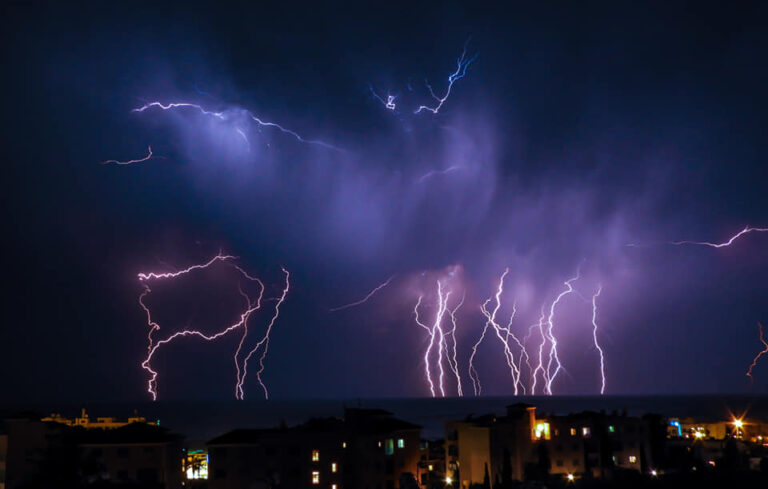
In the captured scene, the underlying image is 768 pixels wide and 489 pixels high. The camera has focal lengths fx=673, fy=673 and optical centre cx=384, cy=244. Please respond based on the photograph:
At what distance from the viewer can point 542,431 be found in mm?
37844

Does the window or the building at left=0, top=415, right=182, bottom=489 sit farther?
the window

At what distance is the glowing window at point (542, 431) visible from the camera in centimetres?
3772

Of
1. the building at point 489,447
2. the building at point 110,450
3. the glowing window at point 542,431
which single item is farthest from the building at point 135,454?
the glowing window at point 542,431

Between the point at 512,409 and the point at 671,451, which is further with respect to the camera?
the point at 671,451

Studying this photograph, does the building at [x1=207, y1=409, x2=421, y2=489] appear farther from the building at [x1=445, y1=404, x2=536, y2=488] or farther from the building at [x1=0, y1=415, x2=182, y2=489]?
the building at [x1=445, y1=404, x2=536, y2=488]

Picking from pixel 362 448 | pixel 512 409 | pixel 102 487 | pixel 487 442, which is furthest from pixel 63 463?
pixel 512 409

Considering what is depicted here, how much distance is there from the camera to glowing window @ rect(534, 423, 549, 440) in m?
37.7

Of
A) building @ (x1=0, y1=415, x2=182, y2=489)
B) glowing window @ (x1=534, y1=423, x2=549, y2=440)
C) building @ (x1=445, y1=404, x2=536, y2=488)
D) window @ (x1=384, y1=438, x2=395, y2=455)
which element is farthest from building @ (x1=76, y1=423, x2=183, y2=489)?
glowing window @ (x1=534, y1=423, x2=549, y2=440)

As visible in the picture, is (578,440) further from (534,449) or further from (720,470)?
(720,470)

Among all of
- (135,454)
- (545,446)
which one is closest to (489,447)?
(545,446)

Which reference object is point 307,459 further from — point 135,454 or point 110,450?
point 110,450

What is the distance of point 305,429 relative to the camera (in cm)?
3316

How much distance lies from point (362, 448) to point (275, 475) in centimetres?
437

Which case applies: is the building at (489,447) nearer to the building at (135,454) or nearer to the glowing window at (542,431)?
the glowing window at (542,431)
